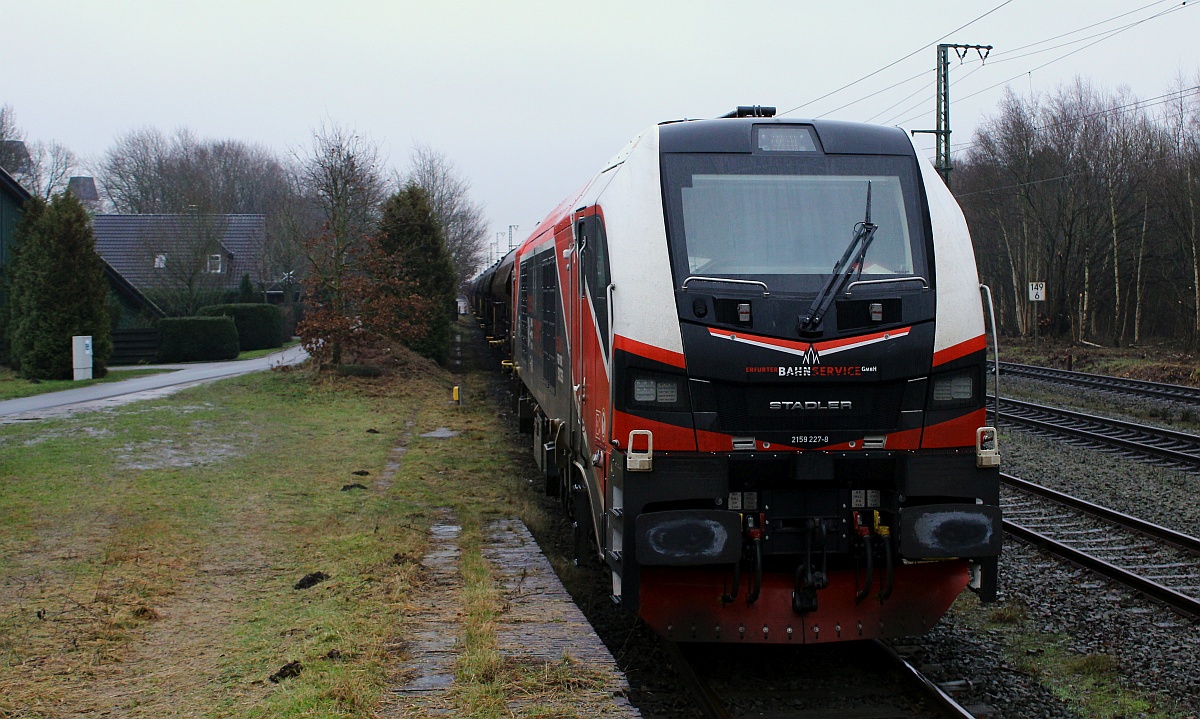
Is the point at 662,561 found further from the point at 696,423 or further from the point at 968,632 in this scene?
the point at 968,632

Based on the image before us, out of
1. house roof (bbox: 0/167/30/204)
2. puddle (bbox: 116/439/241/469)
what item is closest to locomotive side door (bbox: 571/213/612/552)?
puddle (bbox: 116/439/241/469)

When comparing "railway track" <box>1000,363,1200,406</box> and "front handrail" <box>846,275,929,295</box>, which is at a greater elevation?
"front handrail" <box>846,275,929,295</box>

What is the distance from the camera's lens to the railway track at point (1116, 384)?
19.3 metres

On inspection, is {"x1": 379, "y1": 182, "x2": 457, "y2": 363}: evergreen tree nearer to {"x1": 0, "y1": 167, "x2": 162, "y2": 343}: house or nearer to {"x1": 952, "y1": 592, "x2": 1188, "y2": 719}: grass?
{"x1": 0, "y1": 167, "x2": 162, "y2": 343}: house

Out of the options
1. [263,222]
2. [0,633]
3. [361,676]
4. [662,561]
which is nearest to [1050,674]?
[662,561]

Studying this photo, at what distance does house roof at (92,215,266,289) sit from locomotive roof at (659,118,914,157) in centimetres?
2938

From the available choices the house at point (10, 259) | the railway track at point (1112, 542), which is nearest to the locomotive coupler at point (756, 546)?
the railway track at point (1112, 542)

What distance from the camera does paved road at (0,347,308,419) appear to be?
1855 cm

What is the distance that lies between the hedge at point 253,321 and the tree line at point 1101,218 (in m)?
28.6

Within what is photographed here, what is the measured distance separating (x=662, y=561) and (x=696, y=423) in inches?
31.3

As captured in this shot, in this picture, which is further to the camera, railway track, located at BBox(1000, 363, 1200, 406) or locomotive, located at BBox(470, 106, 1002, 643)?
railway track, located at BBox(1000, 363, 1200, 406)

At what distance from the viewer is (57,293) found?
23.5 metres

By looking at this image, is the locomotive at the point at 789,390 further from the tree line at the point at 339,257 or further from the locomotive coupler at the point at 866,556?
the tree line at the point at 339,257

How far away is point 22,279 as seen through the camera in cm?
2397
